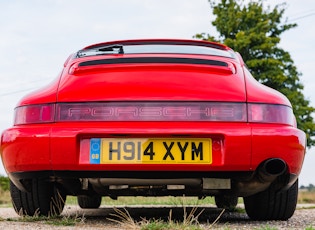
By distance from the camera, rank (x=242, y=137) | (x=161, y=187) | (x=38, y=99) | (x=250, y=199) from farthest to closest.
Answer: (x=250, y=199)
(x=161, y=187)
(x=38, y=99)
(x=242, y=137)

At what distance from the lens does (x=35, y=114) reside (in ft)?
12.0

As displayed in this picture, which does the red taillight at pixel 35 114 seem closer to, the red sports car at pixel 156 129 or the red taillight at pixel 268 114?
the red sports car at pixel 156 129

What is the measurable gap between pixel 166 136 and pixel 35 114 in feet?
2.91

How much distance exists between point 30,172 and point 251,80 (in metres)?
1.60

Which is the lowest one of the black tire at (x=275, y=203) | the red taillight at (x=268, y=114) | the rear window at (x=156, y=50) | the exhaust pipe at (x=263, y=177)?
the black tire at (x=275, y=203)

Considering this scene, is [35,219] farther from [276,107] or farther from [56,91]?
[276,107]

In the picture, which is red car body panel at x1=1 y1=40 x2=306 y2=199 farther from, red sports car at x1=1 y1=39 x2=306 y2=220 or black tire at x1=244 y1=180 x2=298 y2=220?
black tire at x1=244 y1=180 x2=298 y2=220

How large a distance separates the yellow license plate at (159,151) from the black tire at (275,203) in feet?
2.96

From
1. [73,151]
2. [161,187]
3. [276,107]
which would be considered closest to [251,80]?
[276,107]

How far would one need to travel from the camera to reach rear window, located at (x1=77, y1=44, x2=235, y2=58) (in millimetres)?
4082

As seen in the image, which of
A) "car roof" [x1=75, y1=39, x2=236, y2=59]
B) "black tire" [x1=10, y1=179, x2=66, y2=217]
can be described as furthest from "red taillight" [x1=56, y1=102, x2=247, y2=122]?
"black tire" [x1=10, y1=179, x2=66, y2=217]

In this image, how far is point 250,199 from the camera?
4359 mm

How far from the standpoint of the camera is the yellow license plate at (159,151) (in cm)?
344

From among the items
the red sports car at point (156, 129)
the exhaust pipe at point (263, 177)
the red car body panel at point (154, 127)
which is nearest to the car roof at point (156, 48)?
the red sports car at point (156, 129)
